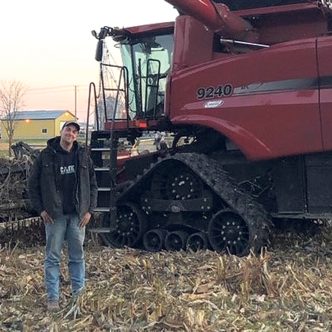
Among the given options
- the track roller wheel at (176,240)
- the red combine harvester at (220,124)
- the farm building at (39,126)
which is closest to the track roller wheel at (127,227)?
the red combine harvester at (220,124)

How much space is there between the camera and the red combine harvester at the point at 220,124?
7676mm

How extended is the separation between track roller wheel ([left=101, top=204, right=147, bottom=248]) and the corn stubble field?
4.56 feet

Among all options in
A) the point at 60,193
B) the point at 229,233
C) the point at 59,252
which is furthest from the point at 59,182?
the point at 229,233

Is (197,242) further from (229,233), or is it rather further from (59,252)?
(59,252)

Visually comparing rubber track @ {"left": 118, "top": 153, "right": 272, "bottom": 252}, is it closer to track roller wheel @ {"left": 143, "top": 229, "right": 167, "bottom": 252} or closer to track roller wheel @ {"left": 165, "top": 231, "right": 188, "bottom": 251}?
track roller wheel @ {"left": 165, "top": 231, "right": 188, "bottom": 251}

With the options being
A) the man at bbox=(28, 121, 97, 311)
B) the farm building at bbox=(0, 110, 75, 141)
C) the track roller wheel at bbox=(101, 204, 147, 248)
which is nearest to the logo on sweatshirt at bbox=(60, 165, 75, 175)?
the man at bbox=(28, 121, 97, 311)

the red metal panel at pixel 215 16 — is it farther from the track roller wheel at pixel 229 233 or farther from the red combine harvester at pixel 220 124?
the track roller wheel at pixel 229 233

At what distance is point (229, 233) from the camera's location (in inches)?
320

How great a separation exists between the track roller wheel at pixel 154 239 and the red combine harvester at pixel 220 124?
0.02 m

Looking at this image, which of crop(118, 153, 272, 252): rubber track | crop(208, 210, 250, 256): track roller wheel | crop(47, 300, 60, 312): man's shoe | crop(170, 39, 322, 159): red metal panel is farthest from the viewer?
crop(208, 210, 250, 256): track roller wheel

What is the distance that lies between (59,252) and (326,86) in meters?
3.63

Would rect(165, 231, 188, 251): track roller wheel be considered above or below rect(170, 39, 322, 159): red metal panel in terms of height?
below

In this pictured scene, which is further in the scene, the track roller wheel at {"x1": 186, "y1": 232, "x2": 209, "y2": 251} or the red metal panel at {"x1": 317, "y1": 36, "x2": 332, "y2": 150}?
the track roller wheel at {"x1": 186, "y1": 232, "x2": 209, "y2": 251}

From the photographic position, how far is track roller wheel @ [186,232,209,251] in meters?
8.36
